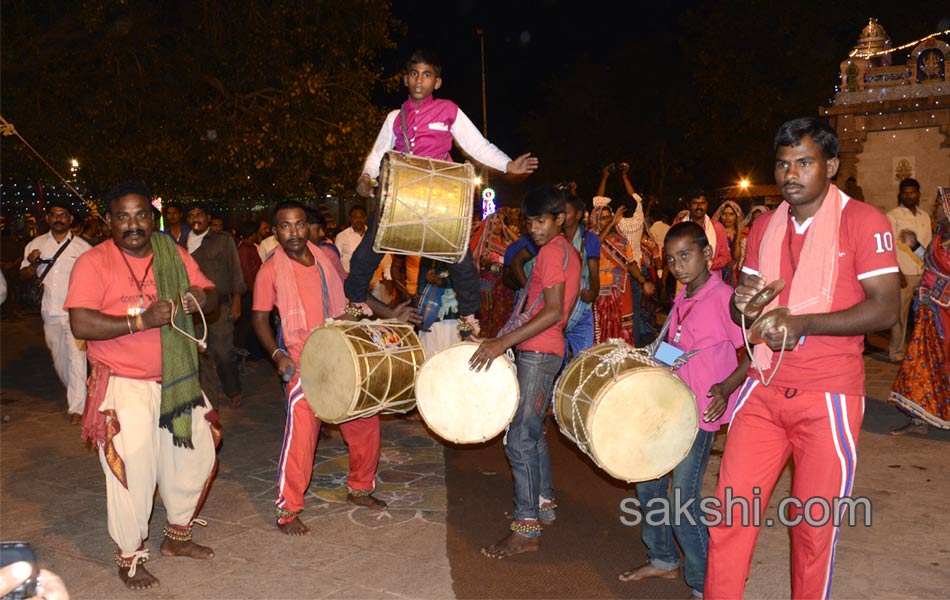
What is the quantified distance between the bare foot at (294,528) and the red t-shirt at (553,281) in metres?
1.78

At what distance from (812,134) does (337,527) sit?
3612 mm

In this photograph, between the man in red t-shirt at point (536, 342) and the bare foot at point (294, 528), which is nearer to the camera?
the man in red t-shirt at point (536, 342)

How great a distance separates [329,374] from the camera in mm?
4746

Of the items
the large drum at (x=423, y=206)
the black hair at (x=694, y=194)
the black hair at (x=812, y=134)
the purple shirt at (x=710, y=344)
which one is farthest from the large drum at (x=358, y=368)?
the black hair at (x=694, y=194)

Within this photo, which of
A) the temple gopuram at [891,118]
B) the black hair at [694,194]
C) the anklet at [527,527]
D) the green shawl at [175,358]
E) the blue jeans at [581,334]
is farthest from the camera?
the temple gopuram at [891,118]

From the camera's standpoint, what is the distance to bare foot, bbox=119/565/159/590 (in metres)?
4.49

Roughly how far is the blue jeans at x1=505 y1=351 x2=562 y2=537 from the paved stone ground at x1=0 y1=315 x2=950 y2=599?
0.59 metres

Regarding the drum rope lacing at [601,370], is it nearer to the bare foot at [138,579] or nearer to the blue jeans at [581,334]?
the bare foot at [138,579]

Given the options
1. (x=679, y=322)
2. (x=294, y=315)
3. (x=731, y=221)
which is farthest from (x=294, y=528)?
(x=731, y=221)

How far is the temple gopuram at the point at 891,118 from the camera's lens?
61.4 ft

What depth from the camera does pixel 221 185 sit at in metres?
12.2

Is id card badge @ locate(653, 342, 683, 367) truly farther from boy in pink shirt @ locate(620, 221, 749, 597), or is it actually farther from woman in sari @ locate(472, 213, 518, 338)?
woman in sari @ locate(472, 213, 518, 338)

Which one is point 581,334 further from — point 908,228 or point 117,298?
point 908,228

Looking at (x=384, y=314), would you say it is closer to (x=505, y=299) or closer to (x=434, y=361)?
(x=434, y=361)
